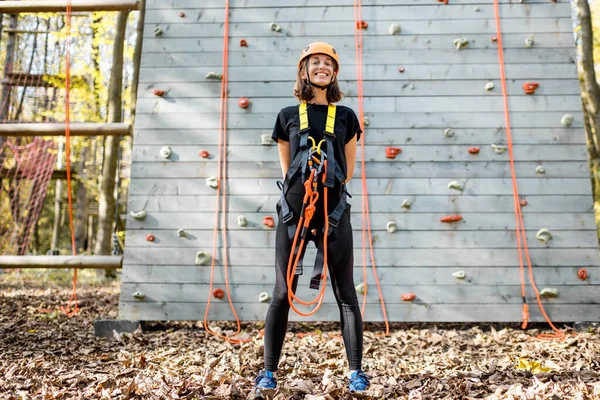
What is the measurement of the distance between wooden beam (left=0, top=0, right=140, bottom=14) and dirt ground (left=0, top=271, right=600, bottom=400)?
265 centimetres

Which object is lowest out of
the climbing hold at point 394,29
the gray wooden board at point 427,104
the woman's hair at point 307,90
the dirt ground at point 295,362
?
the dirt ground at point 295,362

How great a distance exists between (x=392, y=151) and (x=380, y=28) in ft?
3.46

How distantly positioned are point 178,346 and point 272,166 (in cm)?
152

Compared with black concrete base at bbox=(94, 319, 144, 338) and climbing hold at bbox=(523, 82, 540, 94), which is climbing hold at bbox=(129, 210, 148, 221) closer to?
black concrete base at bbox=(94, 319, 144, 338)

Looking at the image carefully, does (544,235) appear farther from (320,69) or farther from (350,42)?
(320,69)

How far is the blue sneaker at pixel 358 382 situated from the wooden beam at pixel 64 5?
3481mm

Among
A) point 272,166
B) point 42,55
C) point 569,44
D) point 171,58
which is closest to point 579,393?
point 272,166

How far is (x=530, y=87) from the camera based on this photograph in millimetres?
3906

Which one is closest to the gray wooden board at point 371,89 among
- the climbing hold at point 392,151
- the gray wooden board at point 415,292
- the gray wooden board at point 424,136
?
the gray wooden board at point 424,136

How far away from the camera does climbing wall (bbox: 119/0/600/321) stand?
3.78m

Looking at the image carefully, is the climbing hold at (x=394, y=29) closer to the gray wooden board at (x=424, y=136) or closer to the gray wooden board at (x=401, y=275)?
the gray wooden board at (x=424, y=136)

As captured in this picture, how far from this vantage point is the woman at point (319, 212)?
219 centimetres

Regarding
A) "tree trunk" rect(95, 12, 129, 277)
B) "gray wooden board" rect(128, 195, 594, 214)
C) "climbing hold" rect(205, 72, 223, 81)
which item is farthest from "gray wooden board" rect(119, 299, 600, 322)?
"tree trunk" rect(95, 12, 129, 277)

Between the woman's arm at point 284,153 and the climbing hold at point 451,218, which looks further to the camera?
the climbing hold at point 451,218
